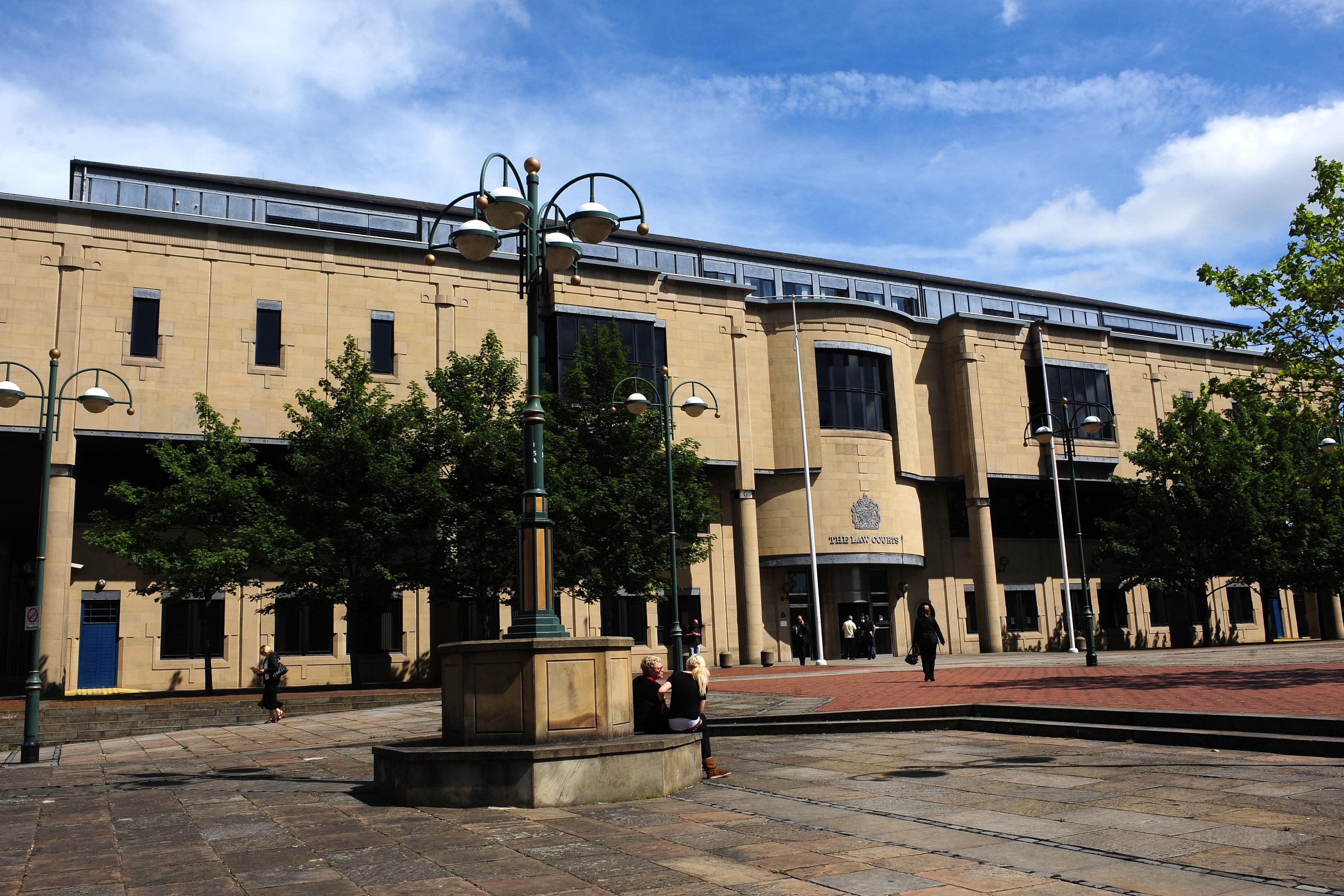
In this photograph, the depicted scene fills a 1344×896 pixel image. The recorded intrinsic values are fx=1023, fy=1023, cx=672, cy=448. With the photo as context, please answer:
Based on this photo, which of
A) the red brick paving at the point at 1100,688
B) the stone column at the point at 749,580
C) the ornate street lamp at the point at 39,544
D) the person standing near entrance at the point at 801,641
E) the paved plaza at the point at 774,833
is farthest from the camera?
the stone column at the point at 749,580

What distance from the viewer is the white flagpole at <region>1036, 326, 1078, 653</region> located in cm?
4369

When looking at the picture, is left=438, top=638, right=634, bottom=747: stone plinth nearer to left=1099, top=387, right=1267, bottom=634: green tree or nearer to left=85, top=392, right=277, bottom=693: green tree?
left=85, top=392, right=277, bottom=693: green tree

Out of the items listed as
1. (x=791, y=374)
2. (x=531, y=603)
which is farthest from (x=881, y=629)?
(x=531, y=603)

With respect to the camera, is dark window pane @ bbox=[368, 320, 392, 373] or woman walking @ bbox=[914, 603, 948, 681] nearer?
woman walking @ bbox=[914, 603, 948, 681]

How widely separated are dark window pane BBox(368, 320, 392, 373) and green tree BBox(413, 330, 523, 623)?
15.5 ft

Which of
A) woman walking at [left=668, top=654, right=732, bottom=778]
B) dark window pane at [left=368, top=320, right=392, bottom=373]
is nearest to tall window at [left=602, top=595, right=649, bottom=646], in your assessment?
dark window pane at [left=368, top=320, right=392, bottom=373]

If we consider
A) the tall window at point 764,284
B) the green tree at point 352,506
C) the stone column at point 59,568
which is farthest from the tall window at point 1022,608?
the stone column at point 59,568

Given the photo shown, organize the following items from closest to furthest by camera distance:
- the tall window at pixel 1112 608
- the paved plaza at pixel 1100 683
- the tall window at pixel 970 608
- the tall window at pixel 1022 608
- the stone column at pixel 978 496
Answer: the paved plaza at pixel 1100 683, the stone column at pixel 978 496, the tall window at pixel 970 608, the tall window at pixel 1022 608, the tall window at pixel 1112 608

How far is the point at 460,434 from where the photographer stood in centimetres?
2944

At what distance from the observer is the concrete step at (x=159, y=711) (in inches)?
847

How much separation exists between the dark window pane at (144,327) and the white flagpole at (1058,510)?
3285 centimetres

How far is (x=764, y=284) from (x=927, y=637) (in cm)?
3677

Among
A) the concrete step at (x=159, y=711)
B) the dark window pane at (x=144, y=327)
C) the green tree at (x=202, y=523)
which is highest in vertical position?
the dark window pane at (x=144, y=327)

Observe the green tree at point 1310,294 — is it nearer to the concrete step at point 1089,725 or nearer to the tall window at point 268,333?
the concrete step at point 1089,725
